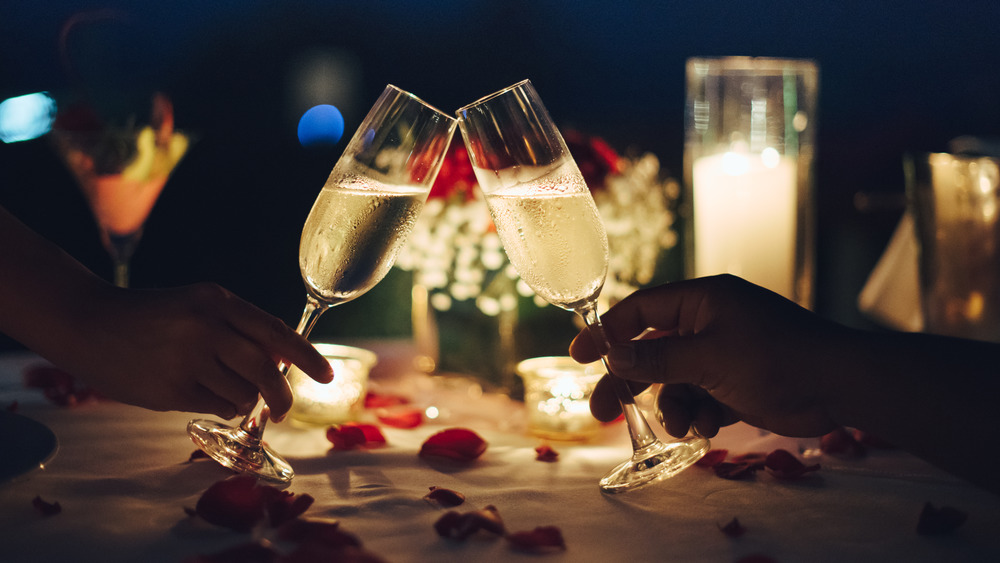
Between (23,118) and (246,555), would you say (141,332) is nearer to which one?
(246,555)

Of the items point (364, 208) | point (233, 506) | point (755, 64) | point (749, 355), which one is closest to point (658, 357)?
point (749, 355)

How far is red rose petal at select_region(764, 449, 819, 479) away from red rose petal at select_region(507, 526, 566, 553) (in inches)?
17.8

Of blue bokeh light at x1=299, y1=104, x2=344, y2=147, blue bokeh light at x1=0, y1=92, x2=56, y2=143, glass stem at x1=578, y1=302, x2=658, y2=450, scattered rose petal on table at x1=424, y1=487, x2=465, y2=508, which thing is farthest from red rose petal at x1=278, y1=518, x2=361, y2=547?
blue bokeh light at x1=299, y1=104, x2=344, y2=147

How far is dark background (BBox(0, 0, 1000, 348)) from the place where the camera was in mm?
3953

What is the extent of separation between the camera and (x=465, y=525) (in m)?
0.93

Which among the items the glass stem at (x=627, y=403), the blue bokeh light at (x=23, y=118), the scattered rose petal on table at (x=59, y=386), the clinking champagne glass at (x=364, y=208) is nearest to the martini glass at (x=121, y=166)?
the scattered rose petal on table at (x=59, y=386)

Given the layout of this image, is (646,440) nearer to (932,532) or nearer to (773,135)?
(932,532)

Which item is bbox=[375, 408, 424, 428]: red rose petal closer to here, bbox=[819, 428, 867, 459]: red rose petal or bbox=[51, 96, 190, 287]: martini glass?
bbox=[819, 428, 867, 459]: red rose petal

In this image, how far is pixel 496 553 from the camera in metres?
0.90

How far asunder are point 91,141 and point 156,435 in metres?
1.06

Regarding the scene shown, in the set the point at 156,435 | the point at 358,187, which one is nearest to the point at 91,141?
the point at 156,435

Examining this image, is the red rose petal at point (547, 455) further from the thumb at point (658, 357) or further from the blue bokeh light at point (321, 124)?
the blue bokeh light at point (321, 124)

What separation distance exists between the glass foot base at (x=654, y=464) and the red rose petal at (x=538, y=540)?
0.24 meters

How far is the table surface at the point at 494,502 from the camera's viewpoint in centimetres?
90
